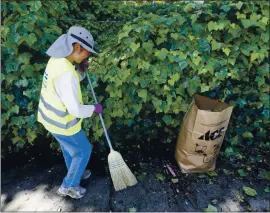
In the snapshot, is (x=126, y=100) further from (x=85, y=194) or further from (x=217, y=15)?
(x=217, y=15)

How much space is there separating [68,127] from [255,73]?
226 centimetres

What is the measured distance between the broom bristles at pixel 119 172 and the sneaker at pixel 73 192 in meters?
0.37

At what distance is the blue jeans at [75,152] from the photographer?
2.81 m

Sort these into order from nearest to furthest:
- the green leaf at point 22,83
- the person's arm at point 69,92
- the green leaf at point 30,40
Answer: the person's arm at point 69,92, the green leaf at point 30,40, the green leaf at point 22,83

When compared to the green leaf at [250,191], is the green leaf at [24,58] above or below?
above

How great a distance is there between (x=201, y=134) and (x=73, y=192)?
149cm

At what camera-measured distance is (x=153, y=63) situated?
3.34m

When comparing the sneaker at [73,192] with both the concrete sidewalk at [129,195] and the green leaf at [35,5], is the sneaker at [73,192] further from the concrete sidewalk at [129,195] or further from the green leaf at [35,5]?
the green leaf at [35,5]

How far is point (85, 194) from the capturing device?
3.13m

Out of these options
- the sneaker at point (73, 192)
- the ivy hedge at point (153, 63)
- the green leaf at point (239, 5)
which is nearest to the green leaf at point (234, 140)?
the ivy hedge at point (153, 63)

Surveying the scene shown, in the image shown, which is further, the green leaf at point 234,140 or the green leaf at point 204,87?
the green leaf at point 234,140

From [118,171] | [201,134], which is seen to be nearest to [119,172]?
[118,171]

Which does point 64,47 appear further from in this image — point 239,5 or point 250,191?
point 250,191

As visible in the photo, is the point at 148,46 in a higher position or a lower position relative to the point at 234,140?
higher
